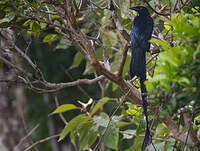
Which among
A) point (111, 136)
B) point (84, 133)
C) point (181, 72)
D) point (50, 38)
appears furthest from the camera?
point (50, 38)

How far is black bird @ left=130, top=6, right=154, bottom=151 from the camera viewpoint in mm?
1929

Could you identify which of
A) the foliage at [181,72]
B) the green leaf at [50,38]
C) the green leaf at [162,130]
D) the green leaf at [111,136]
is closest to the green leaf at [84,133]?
the green leaf at [111,136]

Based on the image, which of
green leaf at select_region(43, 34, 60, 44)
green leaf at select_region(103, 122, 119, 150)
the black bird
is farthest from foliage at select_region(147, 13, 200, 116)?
green leaf at select_region(43, 34, 60, 44)

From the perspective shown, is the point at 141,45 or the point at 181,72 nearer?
the point at 181,72

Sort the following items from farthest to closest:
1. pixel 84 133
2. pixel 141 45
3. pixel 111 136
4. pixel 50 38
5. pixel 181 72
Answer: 1. pixel 50 38
2. pixel 84 133
3. pixel 111 136
4. pixel 141 45
5. pixel 181 72

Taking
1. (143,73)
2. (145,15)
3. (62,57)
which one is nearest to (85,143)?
(143,73)

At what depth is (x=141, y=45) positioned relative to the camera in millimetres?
2111

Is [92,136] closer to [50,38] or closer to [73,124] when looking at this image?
[73,124]

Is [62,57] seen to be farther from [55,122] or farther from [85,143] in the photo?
[85,143]

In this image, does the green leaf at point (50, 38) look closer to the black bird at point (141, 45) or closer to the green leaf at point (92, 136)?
the black bird at point (141, 45)

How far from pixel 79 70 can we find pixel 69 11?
3288 mm

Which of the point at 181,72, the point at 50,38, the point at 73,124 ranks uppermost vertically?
the point at 181,72

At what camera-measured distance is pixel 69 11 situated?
175 centimetres

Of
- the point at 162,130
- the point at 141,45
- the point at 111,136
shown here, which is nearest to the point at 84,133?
the point at 111,136
